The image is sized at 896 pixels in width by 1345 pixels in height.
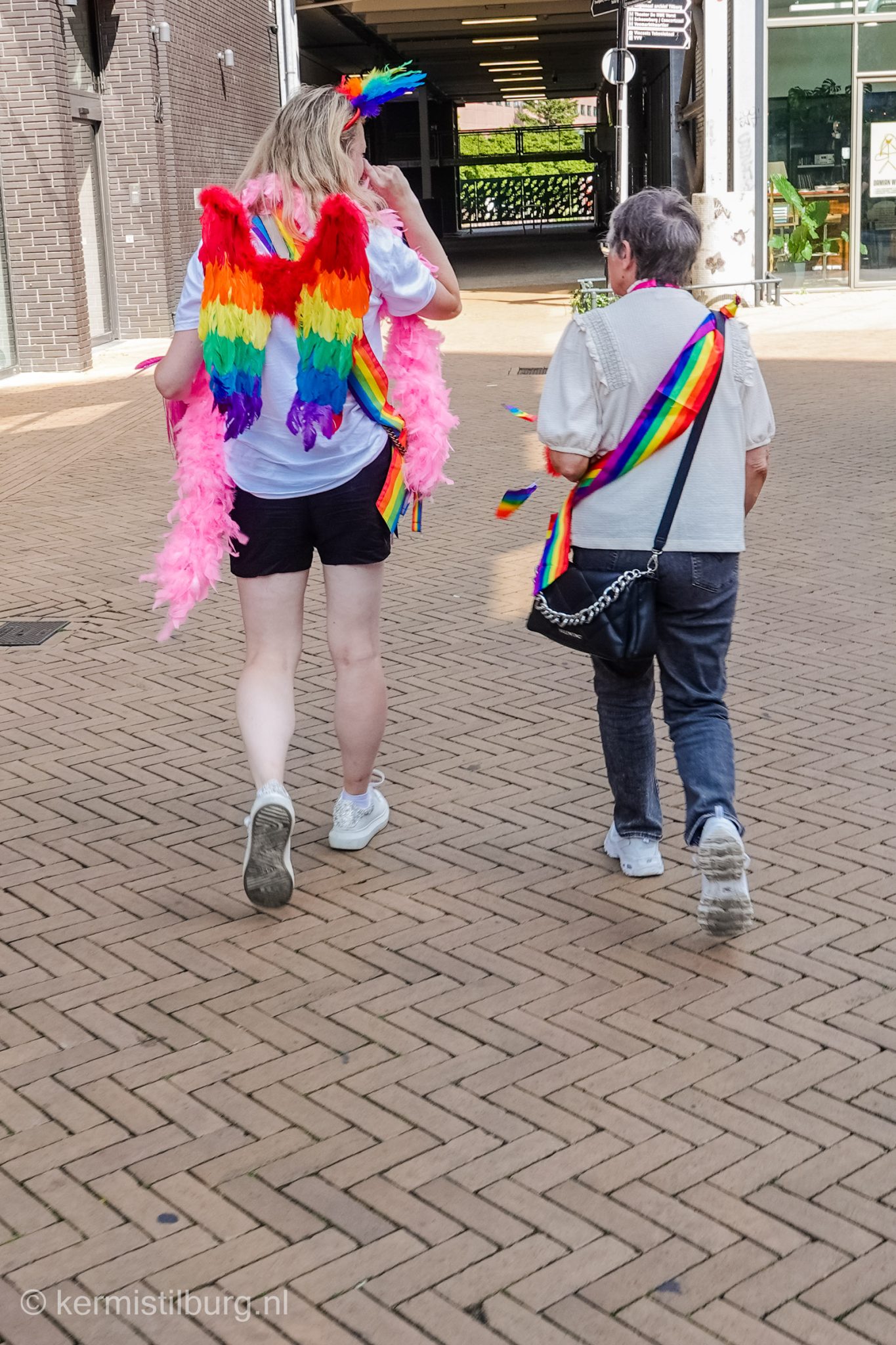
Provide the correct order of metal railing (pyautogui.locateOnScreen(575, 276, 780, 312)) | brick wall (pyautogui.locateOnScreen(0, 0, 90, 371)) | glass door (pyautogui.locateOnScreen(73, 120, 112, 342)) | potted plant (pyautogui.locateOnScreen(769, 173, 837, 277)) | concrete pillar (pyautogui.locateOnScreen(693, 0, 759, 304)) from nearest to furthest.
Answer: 1. brick wall (pyautogui.locateOnScreen(0, 0, 90, 371))
2. metal railing (pyautogui.locateOnScreen(575, 276, 780, 312))
3. glass door (pyautogui.locateOnScreen(73, 120, 112, 342))
4. concrete pillar (pyautogui.locateOnScreen(693, 0, 759, 304))
5. potted plant (pyautogui.locateOnScreen(769, 173, 837, 277))

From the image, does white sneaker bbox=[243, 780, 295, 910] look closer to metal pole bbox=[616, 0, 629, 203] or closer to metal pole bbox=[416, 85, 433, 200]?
metal pole bbox=[616, 0, 629, 203]

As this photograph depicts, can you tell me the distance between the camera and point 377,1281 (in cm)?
256

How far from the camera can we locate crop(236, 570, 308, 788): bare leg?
13.4ft

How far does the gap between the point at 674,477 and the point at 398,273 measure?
87 centimetres

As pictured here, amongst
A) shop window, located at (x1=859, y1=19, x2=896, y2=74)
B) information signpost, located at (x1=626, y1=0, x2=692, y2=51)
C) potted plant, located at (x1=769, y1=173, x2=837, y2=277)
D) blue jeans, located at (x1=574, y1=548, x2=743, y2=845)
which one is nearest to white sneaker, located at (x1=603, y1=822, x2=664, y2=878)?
blue jeans, located at (x1=574, y1=548, x2=743, y2=845)

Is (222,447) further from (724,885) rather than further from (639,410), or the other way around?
(724,885)

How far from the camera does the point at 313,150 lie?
376 cm

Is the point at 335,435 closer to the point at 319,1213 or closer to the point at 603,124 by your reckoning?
the point at 319,1213

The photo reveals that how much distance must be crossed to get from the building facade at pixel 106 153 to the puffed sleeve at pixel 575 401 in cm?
1424

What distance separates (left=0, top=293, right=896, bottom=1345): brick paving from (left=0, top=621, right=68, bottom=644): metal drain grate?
0.80 feet

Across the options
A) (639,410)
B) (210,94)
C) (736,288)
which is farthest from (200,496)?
(210,94)

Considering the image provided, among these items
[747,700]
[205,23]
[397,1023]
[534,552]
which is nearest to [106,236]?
[205,23]

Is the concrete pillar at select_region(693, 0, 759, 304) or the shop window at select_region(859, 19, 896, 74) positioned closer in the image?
the concrete pillar at select_region(693, 0, 759, 304)

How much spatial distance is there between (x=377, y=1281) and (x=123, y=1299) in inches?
16.0
